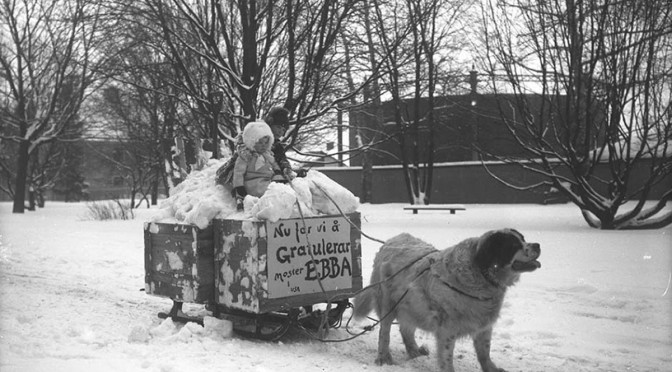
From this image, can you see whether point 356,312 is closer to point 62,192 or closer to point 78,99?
point 78,99

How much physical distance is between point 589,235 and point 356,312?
32.6 feet

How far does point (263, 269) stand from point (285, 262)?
0.24m

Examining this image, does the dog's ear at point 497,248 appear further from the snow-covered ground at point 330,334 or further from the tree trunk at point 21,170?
the tree trunk at point 21,170

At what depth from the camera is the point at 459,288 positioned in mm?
4676

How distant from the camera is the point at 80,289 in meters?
8.55

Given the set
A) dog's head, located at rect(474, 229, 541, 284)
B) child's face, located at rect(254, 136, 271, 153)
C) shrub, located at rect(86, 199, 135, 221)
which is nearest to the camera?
dog's head, located at rect(474, 229, 541, 284)

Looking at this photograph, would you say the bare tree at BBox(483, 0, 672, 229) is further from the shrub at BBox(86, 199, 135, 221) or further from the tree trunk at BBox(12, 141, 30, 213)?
the tree trunk at BBox(12, 141, 30, 213)

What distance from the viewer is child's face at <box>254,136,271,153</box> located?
19.9 feet

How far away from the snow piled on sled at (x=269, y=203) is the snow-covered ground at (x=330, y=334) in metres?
0.42

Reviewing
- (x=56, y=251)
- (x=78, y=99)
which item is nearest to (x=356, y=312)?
(x=56, y=251)

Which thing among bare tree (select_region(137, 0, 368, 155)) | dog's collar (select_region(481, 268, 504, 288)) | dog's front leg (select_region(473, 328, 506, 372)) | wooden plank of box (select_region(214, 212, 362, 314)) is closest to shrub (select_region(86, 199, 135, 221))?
bare tree (select_region(137, 0, 368, 155))

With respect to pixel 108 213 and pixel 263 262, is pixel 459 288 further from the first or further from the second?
pixel 108 213

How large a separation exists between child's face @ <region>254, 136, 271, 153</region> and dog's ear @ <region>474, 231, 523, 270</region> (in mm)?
2522

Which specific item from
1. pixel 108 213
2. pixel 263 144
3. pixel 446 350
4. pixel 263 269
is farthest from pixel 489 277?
pixel 108 213
